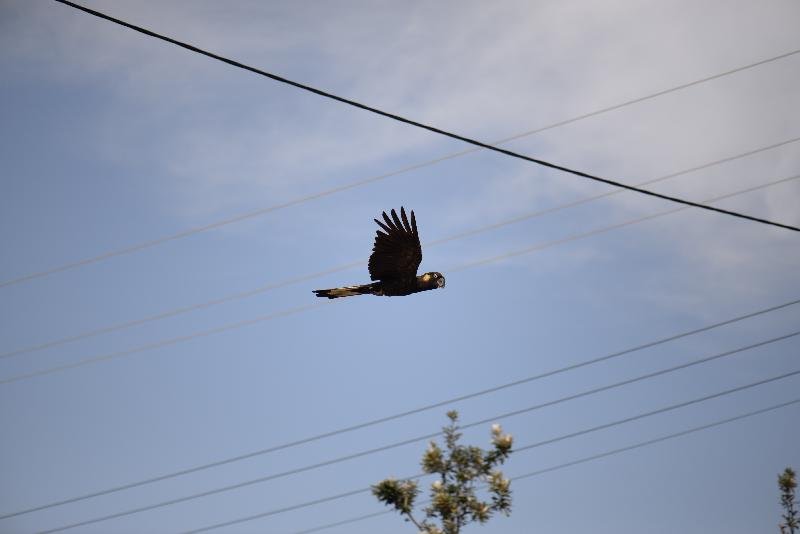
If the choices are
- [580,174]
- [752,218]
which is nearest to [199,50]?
[580,174]

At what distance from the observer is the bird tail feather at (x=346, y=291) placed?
13.5 m

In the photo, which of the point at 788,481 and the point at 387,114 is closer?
the point at 387,114

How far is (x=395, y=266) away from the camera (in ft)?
44.8

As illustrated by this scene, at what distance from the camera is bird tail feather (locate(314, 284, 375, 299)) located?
532 inches

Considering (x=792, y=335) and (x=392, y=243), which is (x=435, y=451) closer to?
(x=392, y=243)

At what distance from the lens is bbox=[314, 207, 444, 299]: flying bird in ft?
44.3

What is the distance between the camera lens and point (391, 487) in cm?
1291

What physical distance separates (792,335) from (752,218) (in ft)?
25.0

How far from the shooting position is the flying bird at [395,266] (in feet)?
44.3

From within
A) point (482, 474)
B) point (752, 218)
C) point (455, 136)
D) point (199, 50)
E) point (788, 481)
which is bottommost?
point (788, 481)

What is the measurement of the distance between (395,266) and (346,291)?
0.90 m

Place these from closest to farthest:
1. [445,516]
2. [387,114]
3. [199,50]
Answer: [199,50], [387,114], [445,516]

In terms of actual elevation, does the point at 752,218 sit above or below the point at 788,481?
above

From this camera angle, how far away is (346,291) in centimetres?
1380
